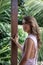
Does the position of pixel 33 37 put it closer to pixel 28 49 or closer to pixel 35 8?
pixel 28 49

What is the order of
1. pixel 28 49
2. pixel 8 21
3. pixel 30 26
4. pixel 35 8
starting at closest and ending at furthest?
1. pixel 28 49
2. pixel 30 26
3. pixel 8 21
4. pixel 35 8

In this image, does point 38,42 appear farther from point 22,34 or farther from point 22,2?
point 22,2

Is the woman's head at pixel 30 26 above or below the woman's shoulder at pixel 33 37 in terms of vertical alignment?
above

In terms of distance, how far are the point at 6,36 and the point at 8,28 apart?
0.55 feet

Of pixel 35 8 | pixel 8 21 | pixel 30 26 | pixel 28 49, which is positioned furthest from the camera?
pixel 35 8

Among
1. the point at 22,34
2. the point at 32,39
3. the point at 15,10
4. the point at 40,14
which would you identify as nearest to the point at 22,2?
the point at 40,14

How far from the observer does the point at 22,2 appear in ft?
17.8

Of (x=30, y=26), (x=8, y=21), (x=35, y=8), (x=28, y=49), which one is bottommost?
(x=8, y=21)

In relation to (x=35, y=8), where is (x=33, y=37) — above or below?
above

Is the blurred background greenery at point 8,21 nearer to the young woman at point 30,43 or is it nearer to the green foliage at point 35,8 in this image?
the green foliage at point 35,8

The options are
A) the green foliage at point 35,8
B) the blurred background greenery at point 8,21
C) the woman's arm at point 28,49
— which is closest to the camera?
the woman's arm at point 28,49

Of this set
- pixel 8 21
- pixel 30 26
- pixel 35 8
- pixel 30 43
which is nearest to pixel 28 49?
pixel 30 43

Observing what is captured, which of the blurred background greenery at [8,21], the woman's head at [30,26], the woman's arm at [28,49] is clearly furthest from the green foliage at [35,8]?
the woman's arm at [28,49]

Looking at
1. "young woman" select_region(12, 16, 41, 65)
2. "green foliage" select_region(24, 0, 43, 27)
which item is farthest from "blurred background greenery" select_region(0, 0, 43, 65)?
"young woman" select_region(12, 16, 41, 65)
